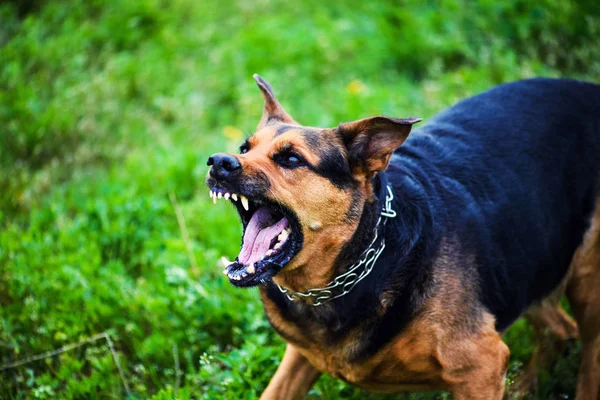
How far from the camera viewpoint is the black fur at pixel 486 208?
11.8ft

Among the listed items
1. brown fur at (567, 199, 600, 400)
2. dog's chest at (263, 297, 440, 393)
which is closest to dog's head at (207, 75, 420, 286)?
dog's chest at (263, 297, 440, 393)

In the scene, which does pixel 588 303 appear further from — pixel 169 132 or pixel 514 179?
pixel 169 132

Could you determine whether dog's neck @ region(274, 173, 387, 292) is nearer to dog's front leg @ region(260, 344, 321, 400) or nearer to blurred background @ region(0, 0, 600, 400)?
dog's front leg @ region(260, 344, 321, 400)

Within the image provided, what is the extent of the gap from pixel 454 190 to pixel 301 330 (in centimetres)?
123

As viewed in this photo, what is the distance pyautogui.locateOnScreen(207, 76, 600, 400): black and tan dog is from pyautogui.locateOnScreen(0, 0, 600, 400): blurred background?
660 millimetres

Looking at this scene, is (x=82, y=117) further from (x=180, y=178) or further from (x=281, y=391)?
(x=281, y=391)

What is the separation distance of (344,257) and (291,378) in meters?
0.91

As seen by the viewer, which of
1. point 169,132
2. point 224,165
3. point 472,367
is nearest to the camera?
point 224,165

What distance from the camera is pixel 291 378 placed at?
3990 mm

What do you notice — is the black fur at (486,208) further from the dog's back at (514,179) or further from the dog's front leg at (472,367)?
the dog's front leg at (472,367)

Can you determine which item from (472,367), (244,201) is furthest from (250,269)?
(472,367)

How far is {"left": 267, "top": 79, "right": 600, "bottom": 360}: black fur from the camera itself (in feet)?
11.8

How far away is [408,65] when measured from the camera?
8156 mm

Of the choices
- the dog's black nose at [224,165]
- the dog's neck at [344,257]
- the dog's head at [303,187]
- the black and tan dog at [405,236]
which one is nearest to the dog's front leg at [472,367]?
the black and tan dog at [405,236]
